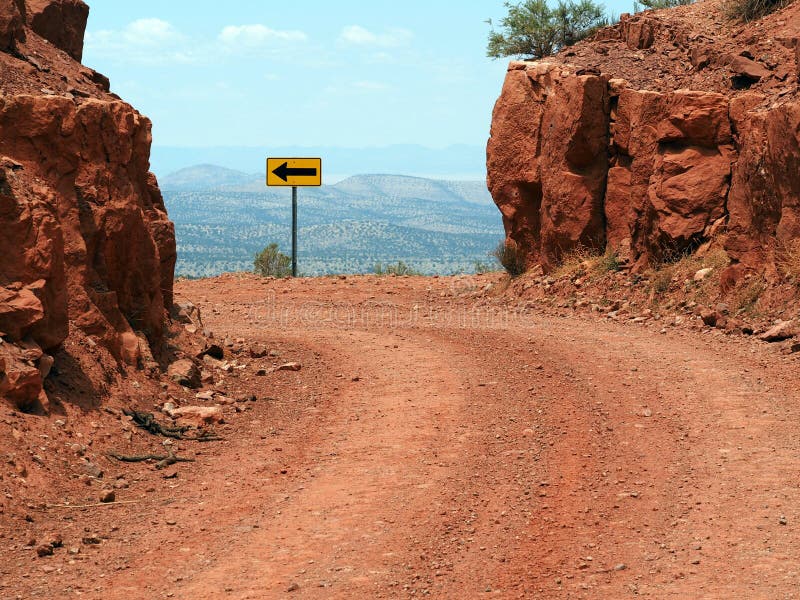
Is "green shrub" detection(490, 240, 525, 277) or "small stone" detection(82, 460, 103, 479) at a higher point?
"green shrub" detection(490, 240, 525, 277)

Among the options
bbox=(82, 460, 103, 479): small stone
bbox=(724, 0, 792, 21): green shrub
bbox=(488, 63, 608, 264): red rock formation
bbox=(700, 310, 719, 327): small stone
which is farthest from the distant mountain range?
bbox=(82, 460, 103, 479): small stone

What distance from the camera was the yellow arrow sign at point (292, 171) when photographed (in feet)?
82.3

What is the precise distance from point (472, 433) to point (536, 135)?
11.4 metres

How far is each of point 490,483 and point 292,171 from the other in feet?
57.6

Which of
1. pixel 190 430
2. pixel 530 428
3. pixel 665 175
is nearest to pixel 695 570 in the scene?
pixel 530 428

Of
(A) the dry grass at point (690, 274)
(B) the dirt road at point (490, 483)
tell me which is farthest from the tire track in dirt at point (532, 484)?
(A) the dry grass at point (690, 274)

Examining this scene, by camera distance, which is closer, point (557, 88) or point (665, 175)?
point (665, 175)

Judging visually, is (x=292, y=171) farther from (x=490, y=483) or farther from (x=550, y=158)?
(x=490, y=483)

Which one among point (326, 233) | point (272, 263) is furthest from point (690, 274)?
point (326, 233)

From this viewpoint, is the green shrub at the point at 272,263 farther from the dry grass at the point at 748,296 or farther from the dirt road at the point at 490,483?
the dry grass at the point at 748,296

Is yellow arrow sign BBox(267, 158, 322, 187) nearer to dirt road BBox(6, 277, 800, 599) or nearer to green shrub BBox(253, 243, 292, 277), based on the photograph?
green shrub BBox(253, 243, 292, 277)

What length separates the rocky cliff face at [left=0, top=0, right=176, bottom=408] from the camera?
970 centimetres

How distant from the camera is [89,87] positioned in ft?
40.8

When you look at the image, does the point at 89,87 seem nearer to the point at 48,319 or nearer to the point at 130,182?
the point at 130,182
